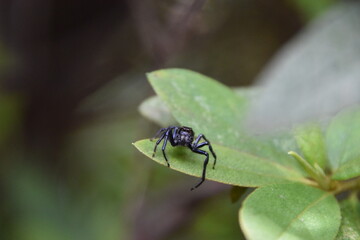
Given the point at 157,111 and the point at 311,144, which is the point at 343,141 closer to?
the point at 311,144

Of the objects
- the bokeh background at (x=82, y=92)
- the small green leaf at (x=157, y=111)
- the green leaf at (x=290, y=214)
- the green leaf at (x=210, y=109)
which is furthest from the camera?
the bokeh background at (x=82, y=92)

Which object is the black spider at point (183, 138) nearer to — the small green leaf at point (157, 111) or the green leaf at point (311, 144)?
the small green leaf at point (157, 111)

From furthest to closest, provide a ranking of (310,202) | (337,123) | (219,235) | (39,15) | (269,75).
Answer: (39,15)
(219,235)
(337,123)
(310,202)
(269,75)

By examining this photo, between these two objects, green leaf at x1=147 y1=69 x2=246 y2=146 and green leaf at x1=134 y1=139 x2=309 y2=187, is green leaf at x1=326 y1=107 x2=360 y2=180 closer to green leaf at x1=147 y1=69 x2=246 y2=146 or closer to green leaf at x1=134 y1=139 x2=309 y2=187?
green leaf at x1=134 y1=139 x2=309 y2=187

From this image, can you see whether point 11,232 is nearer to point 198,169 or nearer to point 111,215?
point 111,215

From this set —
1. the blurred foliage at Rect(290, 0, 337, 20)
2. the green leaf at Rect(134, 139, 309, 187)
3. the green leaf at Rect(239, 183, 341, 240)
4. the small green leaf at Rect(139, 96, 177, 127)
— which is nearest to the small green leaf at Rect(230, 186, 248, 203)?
the green leaf at Rect(134, 139, 309, 187)

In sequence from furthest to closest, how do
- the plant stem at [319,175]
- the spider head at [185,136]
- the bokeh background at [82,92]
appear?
1. the bokeh background at [82,92]
2. the spider head at [185,136]
3. the plant stem at [319,175]

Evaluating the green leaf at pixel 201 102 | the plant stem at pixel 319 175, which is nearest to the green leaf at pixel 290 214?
the plant stem at pixel 319 175

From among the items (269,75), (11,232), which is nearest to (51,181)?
(11,232)
